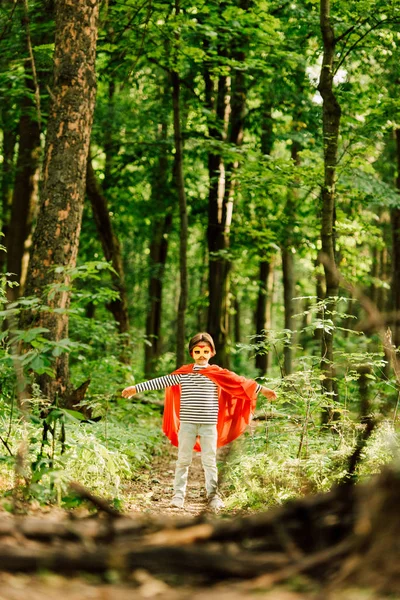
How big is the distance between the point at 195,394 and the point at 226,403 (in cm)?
61

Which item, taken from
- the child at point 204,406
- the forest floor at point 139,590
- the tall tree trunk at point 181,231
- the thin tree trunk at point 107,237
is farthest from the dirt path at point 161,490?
the thin tree trunk at point 107,237

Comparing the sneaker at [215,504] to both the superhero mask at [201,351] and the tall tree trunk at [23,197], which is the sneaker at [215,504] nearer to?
the superhero mask at [201,351]

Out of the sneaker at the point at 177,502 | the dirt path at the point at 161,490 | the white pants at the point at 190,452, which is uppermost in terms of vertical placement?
the white pants at the point at 190,452

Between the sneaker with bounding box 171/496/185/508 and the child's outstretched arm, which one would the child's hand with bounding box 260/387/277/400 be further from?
the sneaker with bounding box 171/496/185/508

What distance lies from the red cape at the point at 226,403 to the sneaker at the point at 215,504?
0.93 metres

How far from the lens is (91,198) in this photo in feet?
45.1

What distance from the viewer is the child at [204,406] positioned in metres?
7.11

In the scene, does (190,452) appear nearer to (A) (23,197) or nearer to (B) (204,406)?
(B) (204,406)

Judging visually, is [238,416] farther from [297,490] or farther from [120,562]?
[120,562]

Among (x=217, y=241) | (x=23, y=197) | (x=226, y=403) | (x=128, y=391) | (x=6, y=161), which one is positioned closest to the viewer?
(x=128, y=391)

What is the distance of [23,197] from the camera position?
14.8 m

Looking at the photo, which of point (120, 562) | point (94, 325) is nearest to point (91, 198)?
point (94, 325)

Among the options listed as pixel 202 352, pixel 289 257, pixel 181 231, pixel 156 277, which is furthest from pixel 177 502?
pixel 156 277

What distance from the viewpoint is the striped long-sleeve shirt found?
7.22 meters
